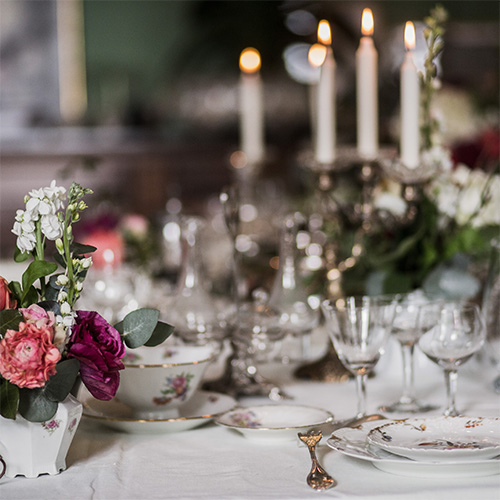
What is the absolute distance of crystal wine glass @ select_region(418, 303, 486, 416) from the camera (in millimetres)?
1062

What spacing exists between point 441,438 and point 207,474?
241mm

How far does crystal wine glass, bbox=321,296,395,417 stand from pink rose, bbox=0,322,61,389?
14.1 inches

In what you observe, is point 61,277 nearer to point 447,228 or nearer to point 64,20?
point 447,228

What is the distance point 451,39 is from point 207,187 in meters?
1.96

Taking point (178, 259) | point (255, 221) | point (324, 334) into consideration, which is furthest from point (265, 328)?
point (255, 221)

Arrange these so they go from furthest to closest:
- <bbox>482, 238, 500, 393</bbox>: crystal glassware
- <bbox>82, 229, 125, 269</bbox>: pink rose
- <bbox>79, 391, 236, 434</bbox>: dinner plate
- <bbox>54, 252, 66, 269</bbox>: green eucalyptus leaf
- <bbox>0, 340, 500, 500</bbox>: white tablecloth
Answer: <bbox>82, 229, 125, 269</bbox>: pink rose, <bbox>482, 238, 500, 393</bbox>: crystal glassware, <bbox>79, 391, 236, 434</bbox>: dinner plate, <bbox>54, 252, 66, 269</bbox>: green eucalyptus leaf, <bbox>0, 340, 500, 500</bbox>: white tablecloth

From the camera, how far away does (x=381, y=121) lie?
5125 millimetres

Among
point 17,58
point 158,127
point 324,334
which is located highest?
point 17,58

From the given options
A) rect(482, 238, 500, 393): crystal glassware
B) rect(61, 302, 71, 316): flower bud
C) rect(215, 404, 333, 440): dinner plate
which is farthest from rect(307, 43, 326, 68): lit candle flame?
rect(61, 302, 71, 316): flower bud

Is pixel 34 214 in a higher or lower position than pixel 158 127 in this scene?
lower

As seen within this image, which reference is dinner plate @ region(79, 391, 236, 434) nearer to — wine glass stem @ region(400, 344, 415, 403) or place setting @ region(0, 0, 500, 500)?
place setting @ region(0, 0, 500, 500)

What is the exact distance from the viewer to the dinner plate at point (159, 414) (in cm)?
102

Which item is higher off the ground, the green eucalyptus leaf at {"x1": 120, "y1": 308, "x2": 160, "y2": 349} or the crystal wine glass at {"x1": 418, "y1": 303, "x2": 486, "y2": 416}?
the green eucalyptus leaf at {"x1": 120, "y1": 308, "x2": 160, "y2": 349}

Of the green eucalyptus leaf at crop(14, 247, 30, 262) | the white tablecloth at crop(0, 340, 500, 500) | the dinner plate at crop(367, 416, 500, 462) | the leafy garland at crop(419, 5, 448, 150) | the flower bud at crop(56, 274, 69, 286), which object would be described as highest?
the leafy garland at crop(419, 5, 448, 150)
